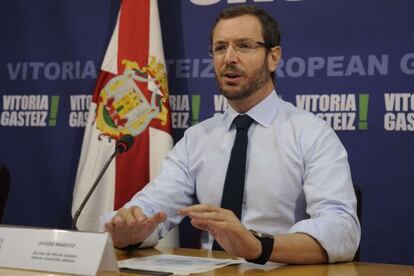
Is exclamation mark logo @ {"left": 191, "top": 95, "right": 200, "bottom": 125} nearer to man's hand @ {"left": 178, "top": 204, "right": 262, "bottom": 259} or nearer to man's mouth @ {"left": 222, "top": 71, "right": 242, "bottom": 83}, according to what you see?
man's mouth @ {"left": 222, "top": 71, "right": 242, "bottom": 83}

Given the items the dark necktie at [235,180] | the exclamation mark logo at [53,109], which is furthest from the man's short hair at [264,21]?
the exclamation mark logo at [53,109]

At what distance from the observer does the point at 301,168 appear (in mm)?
2564

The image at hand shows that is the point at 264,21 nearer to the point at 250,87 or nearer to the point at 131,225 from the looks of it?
the point at 250,87

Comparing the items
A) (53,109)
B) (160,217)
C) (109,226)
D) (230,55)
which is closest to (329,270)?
(160,217)

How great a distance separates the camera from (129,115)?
371 centimetres

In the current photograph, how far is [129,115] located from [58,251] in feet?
6.67

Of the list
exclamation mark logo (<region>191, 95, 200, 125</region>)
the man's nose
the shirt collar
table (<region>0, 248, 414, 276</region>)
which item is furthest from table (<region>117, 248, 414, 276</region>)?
exclamation mark logo (<region>191, 95, 200, 125</region>)

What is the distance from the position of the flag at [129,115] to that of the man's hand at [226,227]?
1.75 m

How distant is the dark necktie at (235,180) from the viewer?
2566 mm

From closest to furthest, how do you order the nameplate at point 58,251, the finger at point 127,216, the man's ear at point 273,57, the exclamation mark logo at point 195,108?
the nameplate at point 58,251, the finger at point 127,216, the man's ear at point 273,57, the exclamation mark logo at point 195,108

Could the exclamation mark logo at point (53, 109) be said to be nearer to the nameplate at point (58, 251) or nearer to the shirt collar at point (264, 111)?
the shirt collar at point (264, 111)

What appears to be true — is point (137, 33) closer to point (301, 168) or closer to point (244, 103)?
point (244, 103)

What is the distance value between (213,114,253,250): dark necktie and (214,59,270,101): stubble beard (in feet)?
0.55

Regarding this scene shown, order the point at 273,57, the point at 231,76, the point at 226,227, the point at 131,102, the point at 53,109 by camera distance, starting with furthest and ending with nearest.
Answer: the point at 53,109
the point at 131,102
the point at 273,57
the point at 231,76
the point at 226,227
